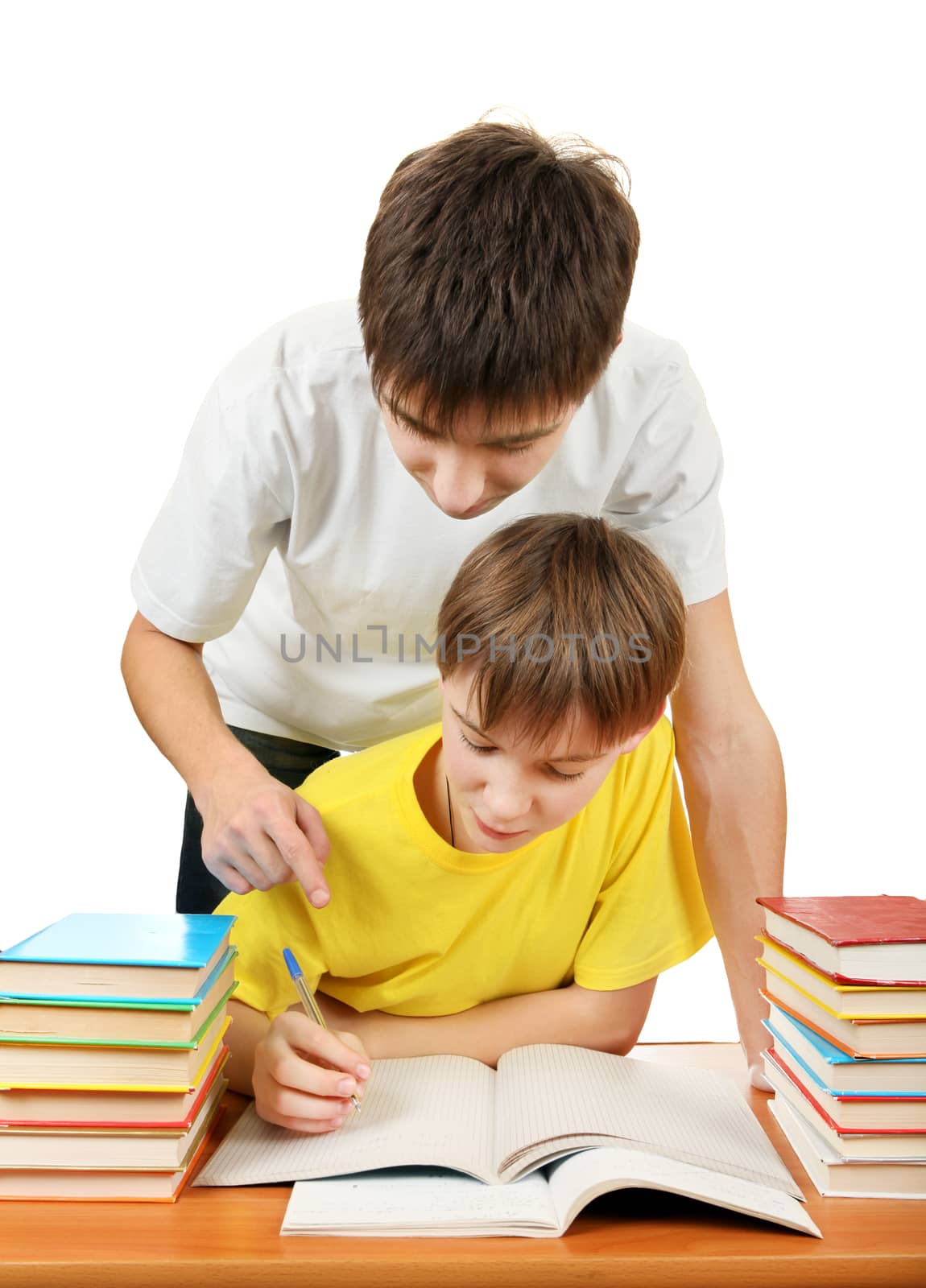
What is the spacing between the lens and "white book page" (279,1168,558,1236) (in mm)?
844

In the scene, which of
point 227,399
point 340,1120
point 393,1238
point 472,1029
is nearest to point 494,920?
point 472,1029

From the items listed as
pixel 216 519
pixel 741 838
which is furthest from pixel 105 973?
pixel 741 838

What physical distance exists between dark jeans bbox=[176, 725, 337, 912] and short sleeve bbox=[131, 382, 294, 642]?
1.19 ft

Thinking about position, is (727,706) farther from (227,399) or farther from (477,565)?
(227,399)

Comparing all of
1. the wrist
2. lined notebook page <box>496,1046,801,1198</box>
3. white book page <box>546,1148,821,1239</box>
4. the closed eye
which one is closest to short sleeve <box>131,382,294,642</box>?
the wrist

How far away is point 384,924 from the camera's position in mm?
1171

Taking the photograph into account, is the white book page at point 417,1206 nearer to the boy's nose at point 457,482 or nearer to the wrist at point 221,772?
the wrist at point 221,772

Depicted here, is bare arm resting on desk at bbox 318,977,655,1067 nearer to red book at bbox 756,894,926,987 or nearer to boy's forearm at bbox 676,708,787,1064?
boy's forearm at bbox 676,708,787,1064

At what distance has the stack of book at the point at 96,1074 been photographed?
895mm

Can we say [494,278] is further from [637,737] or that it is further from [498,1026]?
[498,1026]

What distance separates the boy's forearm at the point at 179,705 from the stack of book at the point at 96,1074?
264mm

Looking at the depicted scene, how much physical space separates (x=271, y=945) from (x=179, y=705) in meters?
0.26

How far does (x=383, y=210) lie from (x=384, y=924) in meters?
0.63

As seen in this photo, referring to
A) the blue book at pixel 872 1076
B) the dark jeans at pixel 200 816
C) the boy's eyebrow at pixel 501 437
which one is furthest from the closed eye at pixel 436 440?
the dark jeans at pixel 200 816
